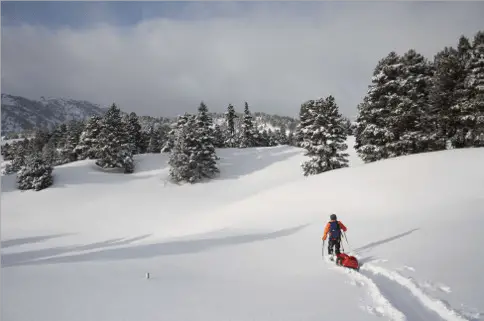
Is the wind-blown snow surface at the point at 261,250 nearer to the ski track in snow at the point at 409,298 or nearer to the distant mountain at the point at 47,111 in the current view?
the ski track in snow at the point at 409,298

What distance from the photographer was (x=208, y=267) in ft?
38.0

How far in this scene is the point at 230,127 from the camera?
72062mm

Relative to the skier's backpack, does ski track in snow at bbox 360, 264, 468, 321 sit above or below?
below

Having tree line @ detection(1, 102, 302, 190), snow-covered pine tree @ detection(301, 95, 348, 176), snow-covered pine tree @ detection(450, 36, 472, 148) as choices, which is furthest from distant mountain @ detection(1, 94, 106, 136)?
snow-covered pine tree @ detection(450, 36, 472, 148)

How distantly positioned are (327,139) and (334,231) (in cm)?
2579

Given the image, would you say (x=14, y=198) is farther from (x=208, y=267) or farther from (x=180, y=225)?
(x=208, y=267)

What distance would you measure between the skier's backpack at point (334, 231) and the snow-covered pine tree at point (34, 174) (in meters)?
32.9

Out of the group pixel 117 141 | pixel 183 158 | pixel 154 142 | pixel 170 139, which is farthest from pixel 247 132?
pixel 117 141

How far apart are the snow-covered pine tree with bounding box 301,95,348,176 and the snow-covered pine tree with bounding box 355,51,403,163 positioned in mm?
3369

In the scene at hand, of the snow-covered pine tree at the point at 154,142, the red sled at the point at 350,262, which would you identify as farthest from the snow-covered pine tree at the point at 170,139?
the red sled at the point at 350,262

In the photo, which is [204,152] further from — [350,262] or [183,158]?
[350,262]

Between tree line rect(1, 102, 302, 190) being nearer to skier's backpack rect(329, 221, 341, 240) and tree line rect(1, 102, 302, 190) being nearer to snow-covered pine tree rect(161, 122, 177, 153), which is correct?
snow-covered pine tree rect(161, 122, 177, 153)

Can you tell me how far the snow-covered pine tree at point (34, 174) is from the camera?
3278 cm

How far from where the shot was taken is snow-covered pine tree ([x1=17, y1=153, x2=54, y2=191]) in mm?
32781
